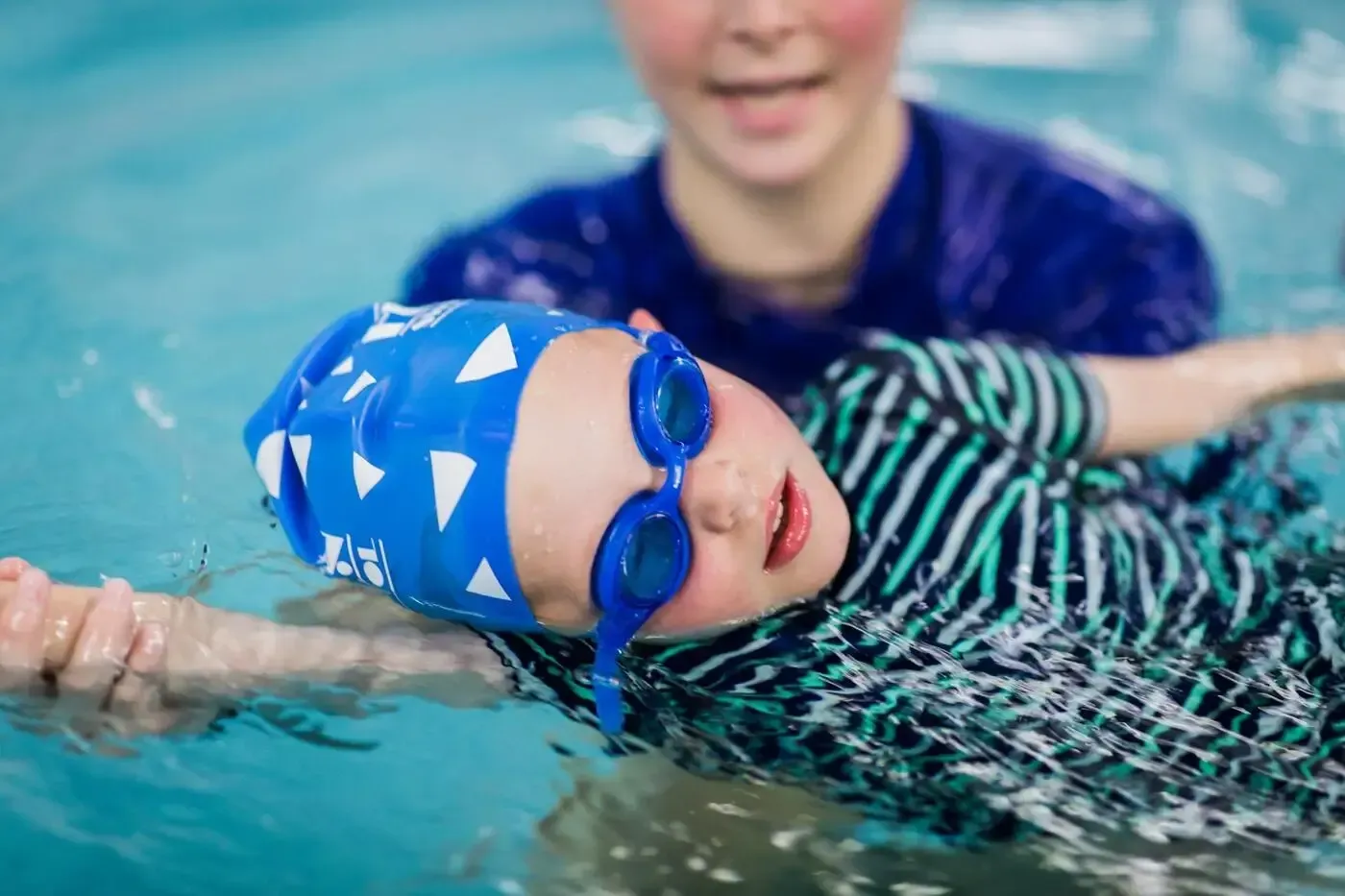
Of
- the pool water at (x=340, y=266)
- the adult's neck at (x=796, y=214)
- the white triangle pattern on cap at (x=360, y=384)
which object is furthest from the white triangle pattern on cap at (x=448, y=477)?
the adult's neck at (x=796, y=214)

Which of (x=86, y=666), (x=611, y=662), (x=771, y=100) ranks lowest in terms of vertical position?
(x=86, y=666)

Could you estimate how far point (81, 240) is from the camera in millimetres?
2793

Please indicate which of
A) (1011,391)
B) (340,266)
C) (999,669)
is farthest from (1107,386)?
(340,266)

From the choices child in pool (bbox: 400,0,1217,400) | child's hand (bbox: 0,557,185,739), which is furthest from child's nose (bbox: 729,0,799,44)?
child's hand (bbox: 0,557,185,739)

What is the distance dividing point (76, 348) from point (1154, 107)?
7.77 feet

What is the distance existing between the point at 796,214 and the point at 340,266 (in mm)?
1061

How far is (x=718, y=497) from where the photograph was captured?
1407 millimetres

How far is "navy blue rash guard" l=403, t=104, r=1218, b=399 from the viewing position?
220cm

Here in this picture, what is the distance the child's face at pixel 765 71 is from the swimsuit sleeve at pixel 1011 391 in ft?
1.22

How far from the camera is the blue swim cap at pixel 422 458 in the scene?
1389mm

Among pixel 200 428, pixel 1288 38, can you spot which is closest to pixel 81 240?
pixel 200 428

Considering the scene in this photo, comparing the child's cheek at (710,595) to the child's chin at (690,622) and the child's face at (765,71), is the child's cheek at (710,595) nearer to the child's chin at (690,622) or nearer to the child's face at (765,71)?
the child's chin at (690,622)

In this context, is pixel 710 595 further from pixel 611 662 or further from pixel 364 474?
pixel 364 474

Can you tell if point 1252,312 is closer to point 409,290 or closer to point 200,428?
point 409,290
